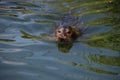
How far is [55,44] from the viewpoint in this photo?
8953 mm

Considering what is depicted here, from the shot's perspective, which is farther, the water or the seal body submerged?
the seal body submerged

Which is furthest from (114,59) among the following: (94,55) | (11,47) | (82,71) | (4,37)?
(4,37)

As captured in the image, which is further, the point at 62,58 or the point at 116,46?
the point at 116,46

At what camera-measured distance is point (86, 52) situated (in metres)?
8.34

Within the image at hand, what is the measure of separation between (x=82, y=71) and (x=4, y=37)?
317 centimetres

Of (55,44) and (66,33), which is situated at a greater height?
(66,33)

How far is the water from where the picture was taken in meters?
6.96

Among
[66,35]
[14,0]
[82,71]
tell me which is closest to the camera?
[82,71]

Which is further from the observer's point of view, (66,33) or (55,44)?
(66,33)

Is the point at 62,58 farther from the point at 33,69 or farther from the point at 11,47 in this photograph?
the point at 11,47

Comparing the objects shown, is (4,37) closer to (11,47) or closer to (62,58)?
(11,47)

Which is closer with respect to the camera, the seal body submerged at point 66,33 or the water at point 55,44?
the water at point 55,44

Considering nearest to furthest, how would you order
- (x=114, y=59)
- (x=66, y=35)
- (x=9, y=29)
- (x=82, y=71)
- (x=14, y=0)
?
1. (x=82, y=71)
2. (x=114, y=59)
3. (x=66, y=35)
4. (x=9, y=29)
5. (x=14, y=0)

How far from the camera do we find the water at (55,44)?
274 inches
